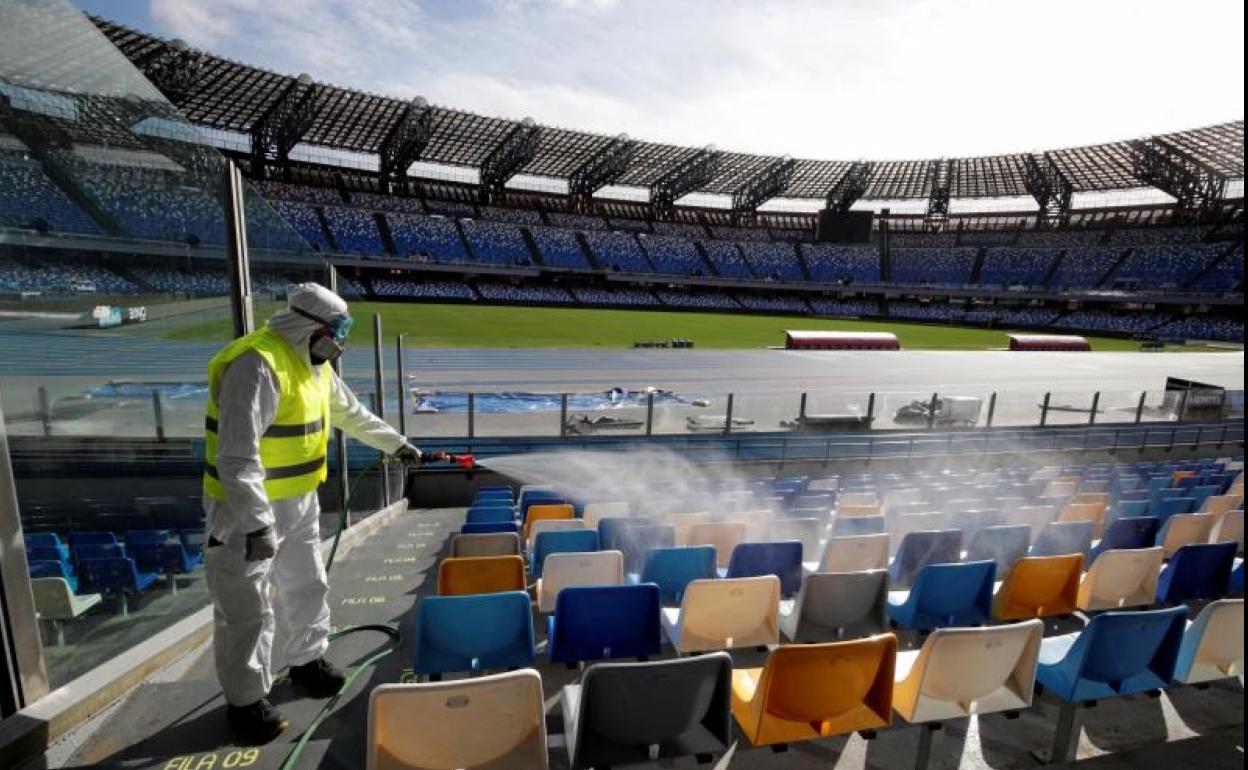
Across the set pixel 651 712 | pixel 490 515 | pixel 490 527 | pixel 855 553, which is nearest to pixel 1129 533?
pixel 855 553

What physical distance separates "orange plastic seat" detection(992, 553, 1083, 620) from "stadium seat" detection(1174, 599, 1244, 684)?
88 centimetres

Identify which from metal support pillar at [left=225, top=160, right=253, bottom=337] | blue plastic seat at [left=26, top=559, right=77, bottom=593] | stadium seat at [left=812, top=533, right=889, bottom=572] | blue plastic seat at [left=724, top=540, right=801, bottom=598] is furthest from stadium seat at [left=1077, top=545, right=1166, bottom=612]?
blue plastic seat at [left=26, top=559, right=77, bottom=593]

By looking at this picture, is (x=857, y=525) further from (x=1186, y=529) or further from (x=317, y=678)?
(x=317, y=678)

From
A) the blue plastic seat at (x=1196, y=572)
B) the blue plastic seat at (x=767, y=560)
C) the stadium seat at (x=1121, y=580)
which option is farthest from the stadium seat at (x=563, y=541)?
the blue plastic seat at (x=1196, y=572)

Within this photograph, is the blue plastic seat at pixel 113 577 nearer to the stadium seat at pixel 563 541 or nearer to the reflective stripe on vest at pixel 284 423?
the reflective stripe on vest at pixel 284 423

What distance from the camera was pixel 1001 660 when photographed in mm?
2865

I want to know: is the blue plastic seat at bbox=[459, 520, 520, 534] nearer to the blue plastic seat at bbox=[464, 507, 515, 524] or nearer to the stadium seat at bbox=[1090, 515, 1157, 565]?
the blue plastic seat at bbox=[464, 507, 515, 524]

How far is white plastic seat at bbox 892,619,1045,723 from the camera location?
275 cm

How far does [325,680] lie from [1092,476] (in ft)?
36.2

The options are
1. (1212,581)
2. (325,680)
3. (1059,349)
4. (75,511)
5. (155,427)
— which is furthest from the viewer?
(1059,349)

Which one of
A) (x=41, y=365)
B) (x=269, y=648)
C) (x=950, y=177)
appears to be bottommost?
(x=269, y=648)

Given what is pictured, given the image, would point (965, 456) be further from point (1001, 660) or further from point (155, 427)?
point (155, 427)

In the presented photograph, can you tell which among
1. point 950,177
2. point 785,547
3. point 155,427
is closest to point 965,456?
point 785,547

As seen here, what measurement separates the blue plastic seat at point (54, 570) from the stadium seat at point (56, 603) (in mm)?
68
